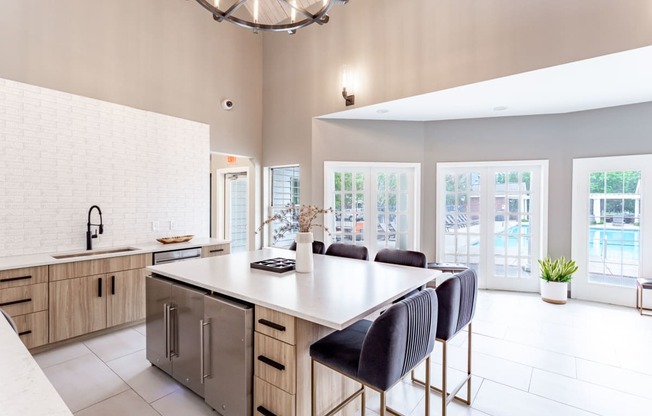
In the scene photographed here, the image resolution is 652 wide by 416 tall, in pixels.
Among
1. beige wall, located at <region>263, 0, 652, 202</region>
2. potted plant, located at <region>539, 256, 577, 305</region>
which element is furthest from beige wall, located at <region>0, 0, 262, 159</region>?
potted plant, located at <region>539, 256, 577, 305</region>

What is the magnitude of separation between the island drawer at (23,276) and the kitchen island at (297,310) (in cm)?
134

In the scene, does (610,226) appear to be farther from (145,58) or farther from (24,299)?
(24,299)

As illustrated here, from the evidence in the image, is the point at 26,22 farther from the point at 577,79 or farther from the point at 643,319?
the point at 643,319

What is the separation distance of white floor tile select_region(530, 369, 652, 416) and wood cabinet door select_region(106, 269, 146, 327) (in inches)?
147

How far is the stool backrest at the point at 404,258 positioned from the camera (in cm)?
285

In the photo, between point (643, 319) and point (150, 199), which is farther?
point (150, 199)

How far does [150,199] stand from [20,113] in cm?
147

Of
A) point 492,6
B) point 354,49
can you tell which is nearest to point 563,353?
point 492,6

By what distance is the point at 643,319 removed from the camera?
12.6 ft

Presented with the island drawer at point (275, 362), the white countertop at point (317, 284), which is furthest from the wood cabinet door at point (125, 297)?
the island drawer at point (275, 362)

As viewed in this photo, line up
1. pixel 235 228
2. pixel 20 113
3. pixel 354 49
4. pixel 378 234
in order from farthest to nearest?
pixel 235 228 < pixel 378 234 < pixel 354 49 < pixel 20 113

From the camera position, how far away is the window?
214 inches

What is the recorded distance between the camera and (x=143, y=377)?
255 cm

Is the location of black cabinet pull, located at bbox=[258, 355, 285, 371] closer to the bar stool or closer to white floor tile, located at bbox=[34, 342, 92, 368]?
white floor tile, located at bbox=[34, 342, 92, 368]
